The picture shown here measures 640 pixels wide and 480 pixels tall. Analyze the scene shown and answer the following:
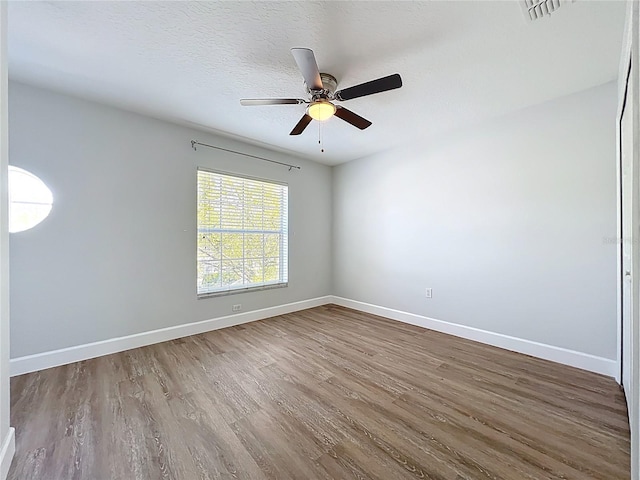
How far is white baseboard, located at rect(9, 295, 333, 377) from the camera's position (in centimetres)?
236

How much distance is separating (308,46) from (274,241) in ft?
9.20

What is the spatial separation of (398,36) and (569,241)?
2.46m

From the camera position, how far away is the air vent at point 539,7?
142 cm

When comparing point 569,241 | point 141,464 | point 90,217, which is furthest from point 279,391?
point 569,241

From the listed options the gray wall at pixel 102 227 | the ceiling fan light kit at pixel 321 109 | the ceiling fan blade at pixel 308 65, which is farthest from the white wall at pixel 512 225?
the gray wall at pixel 102 227

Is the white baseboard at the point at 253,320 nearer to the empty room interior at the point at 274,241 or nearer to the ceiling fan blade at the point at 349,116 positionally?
the empty room interior at the point at 274,241

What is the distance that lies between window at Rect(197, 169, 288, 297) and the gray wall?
0.54 feet

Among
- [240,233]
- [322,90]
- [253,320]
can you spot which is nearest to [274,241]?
[240,233]

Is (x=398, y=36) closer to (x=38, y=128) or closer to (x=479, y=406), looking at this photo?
(x=479, y=406)

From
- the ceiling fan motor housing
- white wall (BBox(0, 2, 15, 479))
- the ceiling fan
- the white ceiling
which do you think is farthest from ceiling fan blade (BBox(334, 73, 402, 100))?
white wall (BBox(0, 2, 15, 479))

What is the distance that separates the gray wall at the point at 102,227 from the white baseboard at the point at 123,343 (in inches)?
2.6

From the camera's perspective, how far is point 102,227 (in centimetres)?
273

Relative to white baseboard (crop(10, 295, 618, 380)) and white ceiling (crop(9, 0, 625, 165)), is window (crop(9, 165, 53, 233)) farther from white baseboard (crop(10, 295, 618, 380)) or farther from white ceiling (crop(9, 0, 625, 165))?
white baseboard (crop(10, 295, 618, 380))

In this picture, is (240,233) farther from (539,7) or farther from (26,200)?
(539,7)
